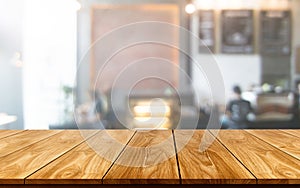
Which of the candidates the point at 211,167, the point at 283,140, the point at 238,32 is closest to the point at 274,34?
the point at 238,32

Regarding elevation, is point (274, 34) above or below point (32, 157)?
above

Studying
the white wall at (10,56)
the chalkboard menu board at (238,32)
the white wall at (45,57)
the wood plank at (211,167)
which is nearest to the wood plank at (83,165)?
the wood plank at (211,167)

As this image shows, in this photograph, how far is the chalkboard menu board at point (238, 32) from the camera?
4410mm

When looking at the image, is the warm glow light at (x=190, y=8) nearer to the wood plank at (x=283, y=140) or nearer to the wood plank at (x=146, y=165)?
the wood plank at (x=283, y=140)

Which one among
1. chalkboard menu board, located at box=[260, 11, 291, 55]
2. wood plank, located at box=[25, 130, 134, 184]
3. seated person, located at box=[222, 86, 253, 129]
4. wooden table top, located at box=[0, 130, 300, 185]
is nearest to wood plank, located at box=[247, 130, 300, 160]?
wooden table top, located at box=[0, 130, 300, 185]

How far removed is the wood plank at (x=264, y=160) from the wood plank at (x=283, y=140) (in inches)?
1.0

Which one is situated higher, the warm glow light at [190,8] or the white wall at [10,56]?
the warm glow light at [190,8]

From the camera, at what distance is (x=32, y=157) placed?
0.79 metres

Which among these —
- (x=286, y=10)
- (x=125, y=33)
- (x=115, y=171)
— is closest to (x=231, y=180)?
(x=115, y=171)

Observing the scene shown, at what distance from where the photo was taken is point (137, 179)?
0.61 meters

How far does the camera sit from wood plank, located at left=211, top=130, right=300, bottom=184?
612 mm

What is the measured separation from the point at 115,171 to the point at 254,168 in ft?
0.92

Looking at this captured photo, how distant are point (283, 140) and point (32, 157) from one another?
2.42 ft

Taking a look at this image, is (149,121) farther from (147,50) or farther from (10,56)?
(10,56)
